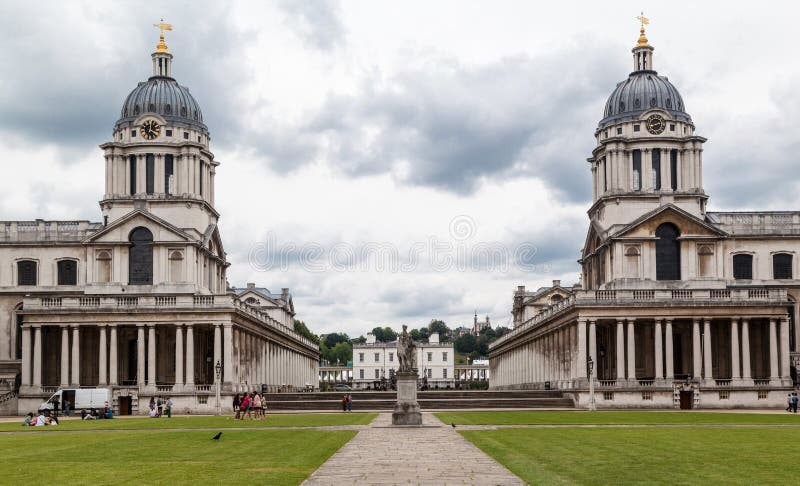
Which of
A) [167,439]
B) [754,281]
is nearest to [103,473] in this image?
[167,439]

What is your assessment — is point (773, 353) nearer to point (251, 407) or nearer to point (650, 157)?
point (650, 157)

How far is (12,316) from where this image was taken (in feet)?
334

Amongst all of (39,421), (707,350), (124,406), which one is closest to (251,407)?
(39,421)

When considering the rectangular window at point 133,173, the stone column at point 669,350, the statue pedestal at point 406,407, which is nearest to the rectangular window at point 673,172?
the stone column at point 669,350

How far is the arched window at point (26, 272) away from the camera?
103312 millimetres

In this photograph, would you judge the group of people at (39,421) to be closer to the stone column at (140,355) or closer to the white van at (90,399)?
the white van at (90,399)

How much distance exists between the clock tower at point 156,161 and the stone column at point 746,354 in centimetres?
5026

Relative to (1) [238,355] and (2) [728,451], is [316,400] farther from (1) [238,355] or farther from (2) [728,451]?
(2) [728,451]

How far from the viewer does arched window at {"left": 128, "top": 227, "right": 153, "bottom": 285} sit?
3905 inches

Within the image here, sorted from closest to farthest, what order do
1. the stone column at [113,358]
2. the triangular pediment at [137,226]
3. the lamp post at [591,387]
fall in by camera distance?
the lamp post at [591,387] < the stone column at [113,358] < the triangular pediment at [137,226]

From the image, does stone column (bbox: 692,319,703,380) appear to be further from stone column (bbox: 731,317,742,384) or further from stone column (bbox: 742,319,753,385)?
stone column (bbox: 742,319,753,385)

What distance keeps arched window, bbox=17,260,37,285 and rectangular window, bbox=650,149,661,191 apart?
59.6m

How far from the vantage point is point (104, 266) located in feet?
327

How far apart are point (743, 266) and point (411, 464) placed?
78502 millimetres
